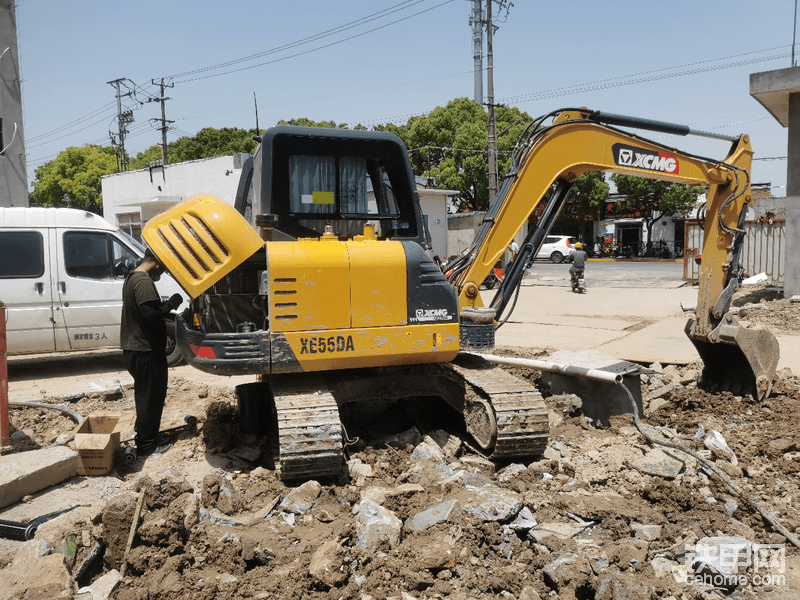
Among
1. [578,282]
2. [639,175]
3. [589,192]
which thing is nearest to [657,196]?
[589,192]

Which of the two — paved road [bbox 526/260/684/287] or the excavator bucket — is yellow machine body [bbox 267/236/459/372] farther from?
paved road [bbox 526/260/684/287]

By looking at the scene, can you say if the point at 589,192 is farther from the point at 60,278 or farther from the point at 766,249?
the point at 60,278

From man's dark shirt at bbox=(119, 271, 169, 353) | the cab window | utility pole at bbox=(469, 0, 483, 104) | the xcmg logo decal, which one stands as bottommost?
man's dark shirt at bbox=(119, 271, 169, 353)

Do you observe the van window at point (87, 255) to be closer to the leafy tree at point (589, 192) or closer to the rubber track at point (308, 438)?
the rubber track at point (308, 438)

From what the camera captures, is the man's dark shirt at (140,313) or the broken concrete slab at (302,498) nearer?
the broken concrete slab at (302,498)

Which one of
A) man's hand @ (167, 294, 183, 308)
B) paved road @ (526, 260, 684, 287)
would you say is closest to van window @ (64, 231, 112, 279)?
man's hand @ (167, 294, 183, 308)

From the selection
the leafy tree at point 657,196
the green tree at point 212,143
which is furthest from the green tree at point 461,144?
the green tree at point 212,143

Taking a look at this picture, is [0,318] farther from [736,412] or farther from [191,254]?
[736,412]

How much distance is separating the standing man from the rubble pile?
47cm

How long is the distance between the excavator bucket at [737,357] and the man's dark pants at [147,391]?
5.41 meters

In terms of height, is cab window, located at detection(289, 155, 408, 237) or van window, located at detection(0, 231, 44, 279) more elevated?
cab window, located at detection(289, 155, 408, 237)

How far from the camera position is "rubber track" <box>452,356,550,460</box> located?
194 inches

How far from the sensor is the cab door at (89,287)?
894cm

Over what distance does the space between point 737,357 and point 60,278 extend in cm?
848
